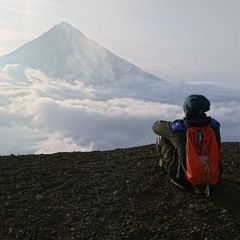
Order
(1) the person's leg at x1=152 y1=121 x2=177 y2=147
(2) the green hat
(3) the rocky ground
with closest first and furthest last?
(3) the rocky ground, (2) the green hat, (1) the person's leg at x1=152 y1=121 x2=177 y2=147

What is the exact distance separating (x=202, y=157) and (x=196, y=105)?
34.7 inches

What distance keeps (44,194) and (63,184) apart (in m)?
0.53

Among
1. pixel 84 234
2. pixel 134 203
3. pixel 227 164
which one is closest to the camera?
pixel 84 234

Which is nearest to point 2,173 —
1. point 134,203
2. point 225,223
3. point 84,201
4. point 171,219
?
point 84,201

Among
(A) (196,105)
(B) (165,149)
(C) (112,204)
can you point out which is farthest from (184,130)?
(C) (112,204)

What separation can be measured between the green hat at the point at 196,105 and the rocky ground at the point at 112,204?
1430 mm

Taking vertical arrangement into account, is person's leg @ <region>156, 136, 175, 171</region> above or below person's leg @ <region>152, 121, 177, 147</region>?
below

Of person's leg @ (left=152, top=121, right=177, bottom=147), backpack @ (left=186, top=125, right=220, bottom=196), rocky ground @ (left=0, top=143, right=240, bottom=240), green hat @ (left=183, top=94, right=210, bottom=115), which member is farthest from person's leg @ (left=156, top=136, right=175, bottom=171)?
green hat @ (left=183, top=94, right=210, bottom=115)

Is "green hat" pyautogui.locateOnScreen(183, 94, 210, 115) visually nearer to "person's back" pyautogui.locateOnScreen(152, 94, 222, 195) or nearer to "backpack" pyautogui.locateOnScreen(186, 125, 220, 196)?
"person's back" pyautogui.locateOnScreen(152, 94, 222, 195)

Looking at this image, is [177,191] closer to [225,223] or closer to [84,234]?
[225,223]

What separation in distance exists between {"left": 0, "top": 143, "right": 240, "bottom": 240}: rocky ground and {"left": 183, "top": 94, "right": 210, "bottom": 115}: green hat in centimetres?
143

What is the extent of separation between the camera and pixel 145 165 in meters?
8.84

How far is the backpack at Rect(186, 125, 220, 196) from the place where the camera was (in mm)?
6699

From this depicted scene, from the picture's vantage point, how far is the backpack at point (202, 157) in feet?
22.0
